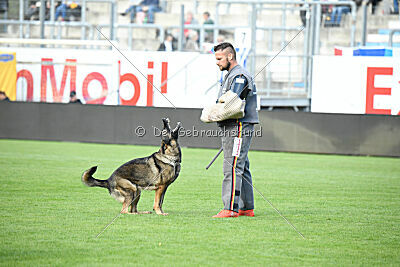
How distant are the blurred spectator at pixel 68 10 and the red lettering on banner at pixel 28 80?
9.59ft

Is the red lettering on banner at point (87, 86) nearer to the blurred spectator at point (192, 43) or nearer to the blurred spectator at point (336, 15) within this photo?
the blurred spectator at point (192, 43)

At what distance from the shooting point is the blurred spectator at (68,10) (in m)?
23.5

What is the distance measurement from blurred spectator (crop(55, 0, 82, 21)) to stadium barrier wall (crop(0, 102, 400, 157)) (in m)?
4.03

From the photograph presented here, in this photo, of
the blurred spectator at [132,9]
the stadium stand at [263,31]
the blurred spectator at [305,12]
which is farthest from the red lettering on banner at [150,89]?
the blurred spectator at [305,12]

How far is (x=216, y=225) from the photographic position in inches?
323

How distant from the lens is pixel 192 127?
66.5ft

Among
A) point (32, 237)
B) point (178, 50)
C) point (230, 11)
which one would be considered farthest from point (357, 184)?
point (230, 11)

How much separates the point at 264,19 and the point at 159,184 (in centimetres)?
1510

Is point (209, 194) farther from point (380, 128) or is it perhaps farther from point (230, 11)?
point (230, 11)

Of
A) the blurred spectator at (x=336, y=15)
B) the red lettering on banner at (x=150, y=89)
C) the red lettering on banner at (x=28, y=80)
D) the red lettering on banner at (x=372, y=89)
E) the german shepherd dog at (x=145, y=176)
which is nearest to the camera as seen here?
the german shepherd dog at (x=145, y=176)

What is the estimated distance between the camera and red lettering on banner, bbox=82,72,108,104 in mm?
21062

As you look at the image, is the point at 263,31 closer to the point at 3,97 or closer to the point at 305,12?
the point at 305,12

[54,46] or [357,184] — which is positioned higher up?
[54,46]

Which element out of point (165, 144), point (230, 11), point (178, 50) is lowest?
point (165, 144)
